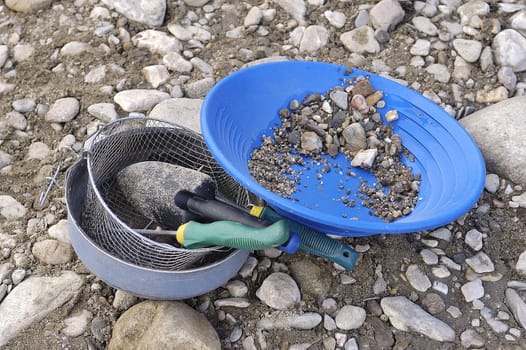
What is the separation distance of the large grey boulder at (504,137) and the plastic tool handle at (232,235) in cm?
85

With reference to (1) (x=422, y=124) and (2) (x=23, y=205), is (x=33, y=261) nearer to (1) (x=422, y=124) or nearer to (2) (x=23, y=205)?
(2) (x=23, y=205)

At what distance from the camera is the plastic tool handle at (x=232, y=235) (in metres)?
1.39

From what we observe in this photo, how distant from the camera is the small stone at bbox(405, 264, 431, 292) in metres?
1.71

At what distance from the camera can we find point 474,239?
1.79 meters

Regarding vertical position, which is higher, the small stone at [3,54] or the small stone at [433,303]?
the small stone at [3,54]

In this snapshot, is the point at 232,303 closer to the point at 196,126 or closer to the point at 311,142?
the point at 311,142

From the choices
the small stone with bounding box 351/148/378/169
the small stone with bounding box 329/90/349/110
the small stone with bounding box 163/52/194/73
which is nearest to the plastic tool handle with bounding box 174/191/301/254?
the small stone with bounding box 351/148/378/169

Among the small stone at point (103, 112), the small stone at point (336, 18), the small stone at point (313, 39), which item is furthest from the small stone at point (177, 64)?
the small stone at point (336, 18)

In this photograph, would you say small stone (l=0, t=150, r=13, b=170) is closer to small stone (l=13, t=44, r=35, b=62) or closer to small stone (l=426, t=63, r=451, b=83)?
small stone (l=13, t=44, r=35, b=62)

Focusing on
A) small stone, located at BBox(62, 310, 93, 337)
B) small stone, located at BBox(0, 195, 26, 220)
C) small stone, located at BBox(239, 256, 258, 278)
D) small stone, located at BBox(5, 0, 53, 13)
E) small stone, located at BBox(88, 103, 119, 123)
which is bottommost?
small stone, located at BBox(239, 256, 258, 278)

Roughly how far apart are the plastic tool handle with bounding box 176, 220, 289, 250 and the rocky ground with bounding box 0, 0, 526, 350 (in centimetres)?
19

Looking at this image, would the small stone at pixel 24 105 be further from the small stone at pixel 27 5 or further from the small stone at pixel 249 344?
the small stone at pixel 249 344

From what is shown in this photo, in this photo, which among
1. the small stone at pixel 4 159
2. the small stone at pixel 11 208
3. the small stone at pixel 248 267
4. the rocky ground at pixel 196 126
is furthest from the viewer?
the small stone at pixel 4 159

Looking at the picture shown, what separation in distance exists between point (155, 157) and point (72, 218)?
362 mm
